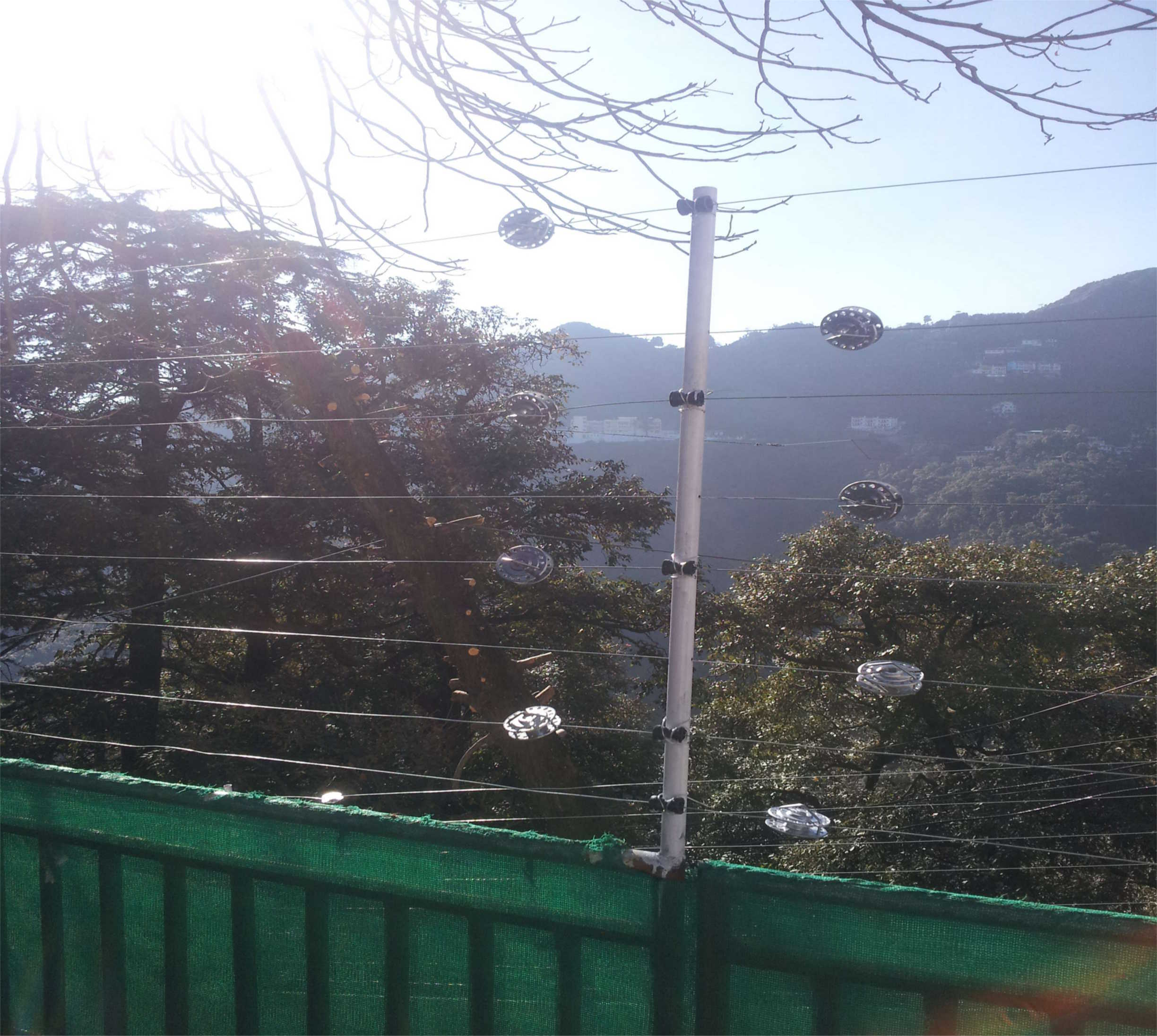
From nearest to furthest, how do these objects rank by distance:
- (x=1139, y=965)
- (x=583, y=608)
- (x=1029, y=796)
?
1. (x=1139, y=965)
2. (x=1029, y=796)
3. (x=583, y=608)

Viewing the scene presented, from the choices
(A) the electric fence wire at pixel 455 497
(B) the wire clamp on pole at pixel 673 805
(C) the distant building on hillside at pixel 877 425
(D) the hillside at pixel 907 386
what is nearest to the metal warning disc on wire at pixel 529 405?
(A) the electric fence wire at pixel 455 497

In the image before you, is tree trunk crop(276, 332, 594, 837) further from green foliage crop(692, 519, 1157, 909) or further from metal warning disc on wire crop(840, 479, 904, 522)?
metal warning disc on wire crop(840, 479, 904, 522)

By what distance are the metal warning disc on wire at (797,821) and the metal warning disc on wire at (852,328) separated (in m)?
2.12

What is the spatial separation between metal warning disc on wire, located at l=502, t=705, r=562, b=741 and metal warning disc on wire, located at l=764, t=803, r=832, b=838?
3.90 feet

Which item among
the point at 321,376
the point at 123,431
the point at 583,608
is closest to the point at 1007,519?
the point at 583,608

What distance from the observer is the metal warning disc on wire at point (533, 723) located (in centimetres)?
467

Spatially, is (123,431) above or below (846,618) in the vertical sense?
above

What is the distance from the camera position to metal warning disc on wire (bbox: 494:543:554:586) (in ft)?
18.0

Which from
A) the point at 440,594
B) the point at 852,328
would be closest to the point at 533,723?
the point at 852,328

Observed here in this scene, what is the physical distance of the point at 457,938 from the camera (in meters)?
2.12

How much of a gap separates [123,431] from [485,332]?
176 inches

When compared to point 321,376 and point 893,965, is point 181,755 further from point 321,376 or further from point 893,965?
point 893,965

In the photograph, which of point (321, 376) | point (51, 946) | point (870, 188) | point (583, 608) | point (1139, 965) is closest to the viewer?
point (1139, 965)

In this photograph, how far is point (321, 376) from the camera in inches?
334
